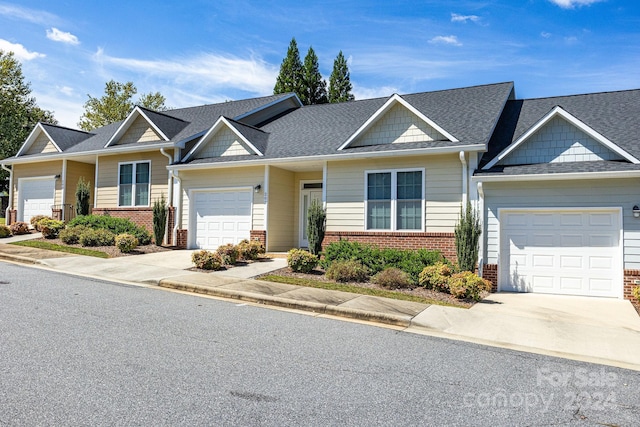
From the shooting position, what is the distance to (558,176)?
11.6 metres

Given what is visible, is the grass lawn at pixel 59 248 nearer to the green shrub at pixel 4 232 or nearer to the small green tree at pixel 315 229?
the green shrub at pixel 4 232

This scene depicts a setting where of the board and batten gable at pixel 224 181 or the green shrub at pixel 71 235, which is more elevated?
the board and batten gable at pixel 224 181

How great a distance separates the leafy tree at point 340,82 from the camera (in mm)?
38500

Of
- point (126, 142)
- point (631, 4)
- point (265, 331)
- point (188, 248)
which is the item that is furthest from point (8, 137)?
point (631, 4)

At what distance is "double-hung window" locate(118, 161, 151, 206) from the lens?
1866 centimetres

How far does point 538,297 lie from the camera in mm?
11359

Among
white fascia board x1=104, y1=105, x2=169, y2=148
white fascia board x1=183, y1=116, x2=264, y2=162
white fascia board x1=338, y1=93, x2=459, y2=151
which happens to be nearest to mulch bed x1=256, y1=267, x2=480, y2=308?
white fascia board x1=338, y1=93, x2=459, y2=151

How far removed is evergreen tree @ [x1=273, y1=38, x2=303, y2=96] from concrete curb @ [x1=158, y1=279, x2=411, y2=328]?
97.3 feet

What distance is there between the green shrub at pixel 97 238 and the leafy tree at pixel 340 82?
84.0 ft

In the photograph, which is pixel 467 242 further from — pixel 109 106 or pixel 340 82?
pixel 109 106

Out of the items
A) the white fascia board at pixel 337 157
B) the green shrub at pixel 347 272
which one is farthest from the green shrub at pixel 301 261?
the white fascia board at pixel 337 157

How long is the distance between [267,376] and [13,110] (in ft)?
141

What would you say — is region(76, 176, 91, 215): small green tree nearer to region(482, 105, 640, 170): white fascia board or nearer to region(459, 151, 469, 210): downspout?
region(459, 151, 469, 210): downspout

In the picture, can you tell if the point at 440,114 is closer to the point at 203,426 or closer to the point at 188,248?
the point at 188,248
